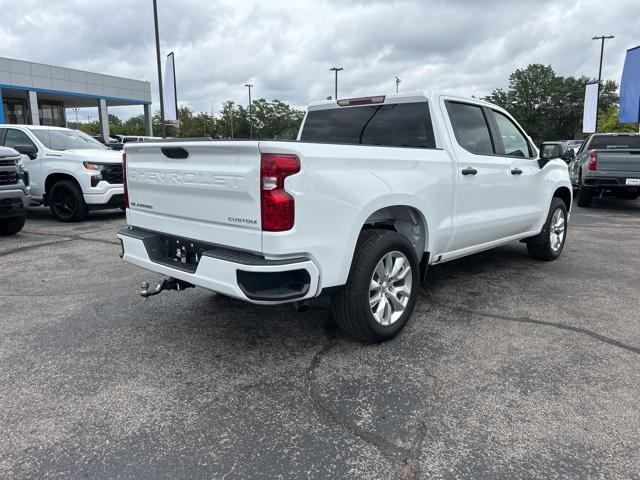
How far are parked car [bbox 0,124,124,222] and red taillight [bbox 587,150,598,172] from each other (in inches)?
390

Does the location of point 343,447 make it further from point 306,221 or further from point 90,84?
point 90,84

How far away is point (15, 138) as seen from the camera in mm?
9836

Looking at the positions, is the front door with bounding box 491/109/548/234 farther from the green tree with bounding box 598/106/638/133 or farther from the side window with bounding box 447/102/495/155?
the green tree with bounding box 598/106/638/133

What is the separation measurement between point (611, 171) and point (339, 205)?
33.3ft

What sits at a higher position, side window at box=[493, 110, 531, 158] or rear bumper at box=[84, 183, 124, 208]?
side window at box=[493, 110, 531, 158]

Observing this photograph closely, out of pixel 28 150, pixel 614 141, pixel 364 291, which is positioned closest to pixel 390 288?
pixel 364 291

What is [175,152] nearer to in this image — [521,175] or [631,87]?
[521,175]

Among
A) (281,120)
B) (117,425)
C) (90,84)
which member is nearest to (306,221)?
(117,425)

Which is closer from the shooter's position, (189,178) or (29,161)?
(189,178)

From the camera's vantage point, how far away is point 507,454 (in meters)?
2.41

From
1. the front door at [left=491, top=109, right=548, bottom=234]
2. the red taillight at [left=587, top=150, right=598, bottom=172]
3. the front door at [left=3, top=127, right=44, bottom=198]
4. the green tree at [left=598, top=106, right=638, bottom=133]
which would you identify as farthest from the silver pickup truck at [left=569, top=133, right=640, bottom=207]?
the green tree at [left=598, top=106, right=638, bottom=133]

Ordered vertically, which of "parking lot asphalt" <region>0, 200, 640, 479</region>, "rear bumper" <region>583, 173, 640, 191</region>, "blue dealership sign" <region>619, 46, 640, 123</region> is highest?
"blue dealership sign" <region>619, 46, 640, 123</region>

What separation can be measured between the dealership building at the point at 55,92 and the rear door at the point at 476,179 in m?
29.2

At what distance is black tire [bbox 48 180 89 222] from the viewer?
30.4 feet
